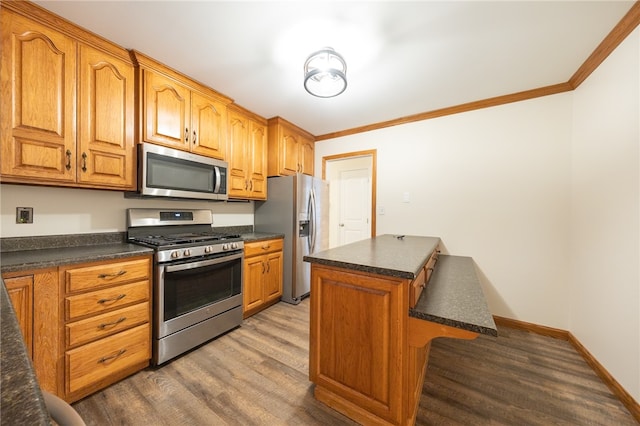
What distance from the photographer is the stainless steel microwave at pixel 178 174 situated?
1.98 metres

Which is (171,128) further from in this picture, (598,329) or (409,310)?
(598,329)

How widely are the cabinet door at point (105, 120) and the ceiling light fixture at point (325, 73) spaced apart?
56.3 inches

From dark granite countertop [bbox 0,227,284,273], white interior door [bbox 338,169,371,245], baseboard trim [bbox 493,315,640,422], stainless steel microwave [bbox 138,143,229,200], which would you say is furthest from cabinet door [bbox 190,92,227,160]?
baseboard trim [bbox 493,315,640,422]

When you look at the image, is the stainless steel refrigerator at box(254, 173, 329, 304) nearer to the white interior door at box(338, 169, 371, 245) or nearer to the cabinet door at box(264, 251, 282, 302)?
the cabinet door at box(264, 251, 282, 302)

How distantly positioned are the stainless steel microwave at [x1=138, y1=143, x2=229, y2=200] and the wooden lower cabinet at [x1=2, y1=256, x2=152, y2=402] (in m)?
0.62

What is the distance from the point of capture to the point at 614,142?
1752 millimetres

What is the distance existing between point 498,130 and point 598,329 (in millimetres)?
1950

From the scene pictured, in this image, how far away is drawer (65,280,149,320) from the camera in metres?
1.47

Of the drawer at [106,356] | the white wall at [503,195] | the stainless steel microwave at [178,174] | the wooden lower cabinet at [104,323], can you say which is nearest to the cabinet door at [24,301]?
the wooden lower cabinet at [104,323]

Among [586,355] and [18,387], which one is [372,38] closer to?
[18,387]

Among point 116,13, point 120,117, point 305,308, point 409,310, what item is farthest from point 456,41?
point 305,308

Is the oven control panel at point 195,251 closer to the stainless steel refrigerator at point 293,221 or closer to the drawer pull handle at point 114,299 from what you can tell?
the drawer pull handle at point 114,299

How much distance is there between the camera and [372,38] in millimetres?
1748

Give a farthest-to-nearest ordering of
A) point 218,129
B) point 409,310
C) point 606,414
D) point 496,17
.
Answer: point 218,129 → point 496,17 → point 606,414 → point 409,310
